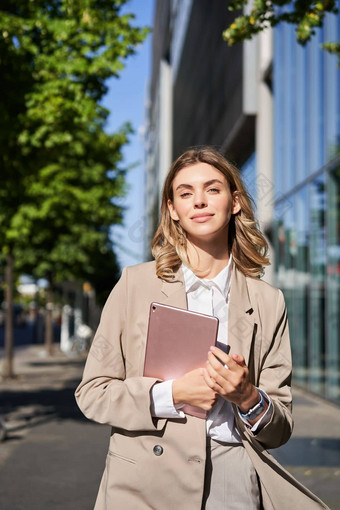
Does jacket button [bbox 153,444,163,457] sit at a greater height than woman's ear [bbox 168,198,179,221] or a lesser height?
lesser

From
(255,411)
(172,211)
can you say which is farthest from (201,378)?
(172,211)

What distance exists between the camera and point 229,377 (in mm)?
2068

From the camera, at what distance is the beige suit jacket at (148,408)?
2.22 meters

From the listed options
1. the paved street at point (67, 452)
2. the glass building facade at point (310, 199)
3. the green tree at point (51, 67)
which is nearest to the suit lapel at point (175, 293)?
the paved street at point (67, 452)

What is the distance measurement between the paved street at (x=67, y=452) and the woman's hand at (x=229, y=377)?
4075 millimetres

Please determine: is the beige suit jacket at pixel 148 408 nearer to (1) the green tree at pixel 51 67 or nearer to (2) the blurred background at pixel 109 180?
(2) the blurred background at pixel 109 180

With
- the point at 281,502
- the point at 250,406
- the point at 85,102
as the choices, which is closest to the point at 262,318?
the point at 250,406

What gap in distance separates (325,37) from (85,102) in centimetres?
636

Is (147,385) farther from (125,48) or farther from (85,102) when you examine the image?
(125,48)

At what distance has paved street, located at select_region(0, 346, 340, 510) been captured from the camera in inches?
254

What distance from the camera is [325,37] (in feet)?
46.6

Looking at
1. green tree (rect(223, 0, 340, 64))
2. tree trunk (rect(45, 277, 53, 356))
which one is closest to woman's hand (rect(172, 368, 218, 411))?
green tree (rect(223, 0, 340, 64))

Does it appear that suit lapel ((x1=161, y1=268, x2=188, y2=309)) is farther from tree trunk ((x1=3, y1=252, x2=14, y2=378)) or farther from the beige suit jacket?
tree trunk ((x1=3, y1=252, x2=14, y2=378))

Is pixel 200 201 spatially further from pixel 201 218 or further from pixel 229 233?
pixel 229 233
